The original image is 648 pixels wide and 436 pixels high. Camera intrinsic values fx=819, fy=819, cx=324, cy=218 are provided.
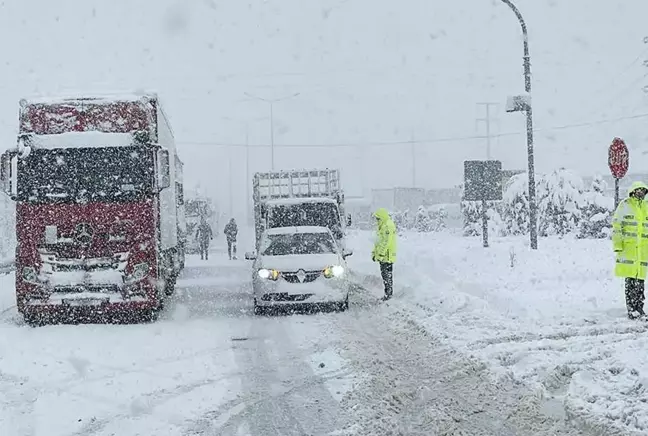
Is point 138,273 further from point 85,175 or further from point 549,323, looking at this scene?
point 549,323

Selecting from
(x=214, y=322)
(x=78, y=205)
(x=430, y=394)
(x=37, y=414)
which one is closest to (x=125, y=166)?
(x=78, y=205)

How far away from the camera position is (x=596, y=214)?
30828mm

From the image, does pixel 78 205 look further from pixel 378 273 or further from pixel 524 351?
pixel 378 273

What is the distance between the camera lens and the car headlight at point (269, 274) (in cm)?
1359

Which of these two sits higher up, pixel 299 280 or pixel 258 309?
pixel 299 280

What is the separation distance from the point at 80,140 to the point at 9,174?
3.86ft

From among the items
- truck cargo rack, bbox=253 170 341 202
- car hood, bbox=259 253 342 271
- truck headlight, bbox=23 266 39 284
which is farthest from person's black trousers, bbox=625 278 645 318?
truck cargo rack, bbox=253 170 341 202

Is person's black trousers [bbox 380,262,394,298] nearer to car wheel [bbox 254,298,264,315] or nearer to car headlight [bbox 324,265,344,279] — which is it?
car headlight [bbox 324,265,344,279]

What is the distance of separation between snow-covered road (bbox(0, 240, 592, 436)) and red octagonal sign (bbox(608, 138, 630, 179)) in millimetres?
5981

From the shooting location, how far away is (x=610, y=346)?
28.1ft

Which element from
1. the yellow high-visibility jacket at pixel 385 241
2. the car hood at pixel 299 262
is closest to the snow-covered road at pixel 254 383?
the car hood at pixel 299 262

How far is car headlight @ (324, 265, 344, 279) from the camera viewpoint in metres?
13.7

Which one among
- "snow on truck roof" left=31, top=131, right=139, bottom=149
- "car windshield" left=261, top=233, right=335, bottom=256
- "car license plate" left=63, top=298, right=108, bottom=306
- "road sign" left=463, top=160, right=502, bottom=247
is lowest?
"car license plate" left=63, top=298, right=108, bottom=306

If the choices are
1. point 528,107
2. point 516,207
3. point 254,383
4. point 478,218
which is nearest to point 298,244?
point 254,383
